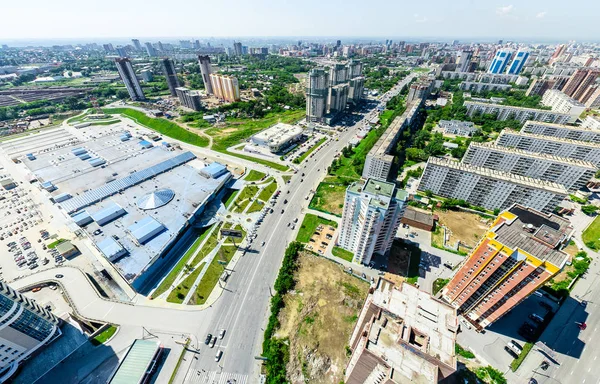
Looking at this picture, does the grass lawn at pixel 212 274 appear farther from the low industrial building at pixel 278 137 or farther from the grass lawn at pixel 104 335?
the low industrial building at pixel 278 137

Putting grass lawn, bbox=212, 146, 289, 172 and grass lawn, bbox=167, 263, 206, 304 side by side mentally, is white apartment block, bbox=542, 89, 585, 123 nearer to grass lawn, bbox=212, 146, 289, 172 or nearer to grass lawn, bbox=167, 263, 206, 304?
grass lawn, bbox=212, 146, 289, 172

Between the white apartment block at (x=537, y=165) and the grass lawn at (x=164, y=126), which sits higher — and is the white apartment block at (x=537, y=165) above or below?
above

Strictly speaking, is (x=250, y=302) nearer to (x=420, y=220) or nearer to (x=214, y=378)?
(x=214, y=378)

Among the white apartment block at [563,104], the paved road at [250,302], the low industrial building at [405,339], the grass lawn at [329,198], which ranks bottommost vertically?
the paved road at [250,302]

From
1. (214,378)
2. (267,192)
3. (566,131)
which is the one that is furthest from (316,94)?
(214,378)

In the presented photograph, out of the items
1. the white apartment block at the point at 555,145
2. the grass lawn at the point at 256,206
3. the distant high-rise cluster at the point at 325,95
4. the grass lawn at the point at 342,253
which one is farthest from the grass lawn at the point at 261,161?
the white apartment block at the point at 555,145

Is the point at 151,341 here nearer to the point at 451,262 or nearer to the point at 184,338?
the point at 184,338
